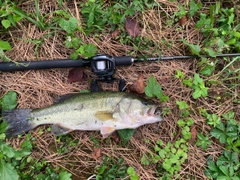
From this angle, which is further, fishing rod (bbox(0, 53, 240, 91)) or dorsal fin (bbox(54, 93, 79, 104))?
dorsal fin (bbox(54, 93, 79, 104))

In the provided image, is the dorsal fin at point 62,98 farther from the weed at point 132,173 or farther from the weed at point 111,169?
the weed at point 132,173

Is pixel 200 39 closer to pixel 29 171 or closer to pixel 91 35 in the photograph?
pixel 91 35

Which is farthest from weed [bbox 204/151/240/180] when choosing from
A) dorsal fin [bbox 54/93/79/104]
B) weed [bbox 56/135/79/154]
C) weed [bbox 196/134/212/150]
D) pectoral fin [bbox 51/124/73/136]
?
dorsal fin [bbox 54/93/79/104]

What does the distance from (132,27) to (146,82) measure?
77 cm

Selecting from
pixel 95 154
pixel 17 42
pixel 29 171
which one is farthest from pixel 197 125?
pixel 17 42

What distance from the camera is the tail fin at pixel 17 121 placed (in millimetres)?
3520

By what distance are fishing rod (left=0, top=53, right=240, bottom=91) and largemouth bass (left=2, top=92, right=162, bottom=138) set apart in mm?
250

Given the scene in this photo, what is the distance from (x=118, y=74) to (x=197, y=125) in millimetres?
1290

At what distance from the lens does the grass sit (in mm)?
3584

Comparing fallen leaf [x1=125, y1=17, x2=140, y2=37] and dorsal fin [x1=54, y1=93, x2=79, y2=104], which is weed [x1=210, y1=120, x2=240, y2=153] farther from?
dorsal fin [x1=54, y1=93, x2=79, y2=104]

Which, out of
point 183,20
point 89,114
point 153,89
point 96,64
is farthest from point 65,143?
point 183,20

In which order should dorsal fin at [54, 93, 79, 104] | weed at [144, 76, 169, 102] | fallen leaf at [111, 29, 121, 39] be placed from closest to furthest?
weed at [144, 76, 169, 102] < dorsal fin at [54, 93, 79, 104] < fallen leaf at [111, 29, 121, 39]

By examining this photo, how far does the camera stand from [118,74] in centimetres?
365

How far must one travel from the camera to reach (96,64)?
3.33 metres
